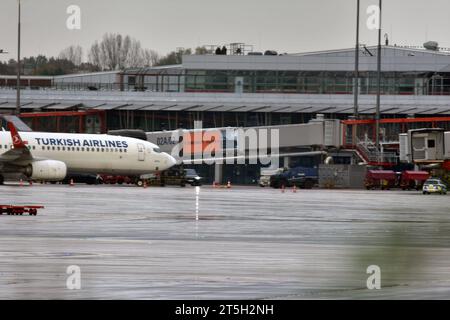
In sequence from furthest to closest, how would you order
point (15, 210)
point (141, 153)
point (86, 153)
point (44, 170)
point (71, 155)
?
point (141, 153), point (86, 153), point (71, 155), point (44, 170), point (15, 210)

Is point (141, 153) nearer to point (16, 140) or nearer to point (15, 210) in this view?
point (16, 140)

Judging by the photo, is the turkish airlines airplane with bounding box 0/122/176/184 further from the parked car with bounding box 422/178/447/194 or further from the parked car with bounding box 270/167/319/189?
the parked car with bounding box 422/178/447/194

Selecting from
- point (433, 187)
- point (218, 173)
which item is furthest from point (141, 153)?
point (218, 173)

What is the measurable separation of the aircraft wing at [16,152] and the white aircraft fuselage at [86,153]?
67 millimetres

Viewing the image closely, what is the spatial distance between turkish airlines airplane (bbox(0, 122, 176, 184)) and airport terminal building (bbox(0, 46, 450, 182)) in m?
22.8

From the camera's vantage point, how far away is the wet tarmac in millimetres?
10469

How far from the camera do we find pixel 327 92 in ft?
442

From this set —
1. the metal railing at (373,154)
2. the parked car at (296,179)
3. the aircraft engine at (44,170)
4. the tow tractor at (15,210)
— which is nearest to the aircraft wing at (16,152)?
the aircraft engine at (44,170)

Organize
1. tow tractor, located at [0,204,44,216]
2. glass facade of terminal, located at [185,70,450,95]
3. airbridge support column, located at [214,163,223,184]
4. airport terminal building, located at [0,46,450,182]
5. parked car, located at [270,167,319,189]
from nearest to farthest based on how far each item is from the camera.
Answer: tow tractor, located at [0,204,44,216], parked car, located at [270,167,319,189], airbridge support column, located at [214,163,223,184], airport terminal building, located at [0,46,450,182], glass facade of terminal, located at [185,70,450,95]

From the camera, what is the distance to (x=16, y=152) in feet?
250

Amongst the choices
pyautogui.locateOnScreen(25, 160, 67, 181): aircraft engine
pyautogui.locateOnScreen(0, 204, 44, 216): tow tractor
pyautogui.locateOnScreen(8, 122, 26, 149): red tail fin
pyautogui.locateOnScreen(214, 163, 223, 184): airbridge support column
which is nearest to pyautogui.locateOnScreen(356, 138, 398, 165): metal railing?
pyautogui.locateOnScreen(214, 163, 223, 184): airbridge support column

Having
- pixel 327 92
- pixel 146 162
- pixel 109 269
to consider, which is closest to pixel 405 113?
pixel 327 92

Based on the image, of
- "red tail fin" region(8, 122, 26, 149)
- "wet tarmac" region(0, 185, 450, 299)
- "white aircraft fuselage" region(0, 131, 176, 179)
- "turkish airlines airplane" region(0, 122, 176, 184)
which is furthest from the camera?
"white aircraft fuselage" region(0, 131, 176, 179)

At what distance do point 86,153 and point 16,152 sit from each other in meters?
6.06
